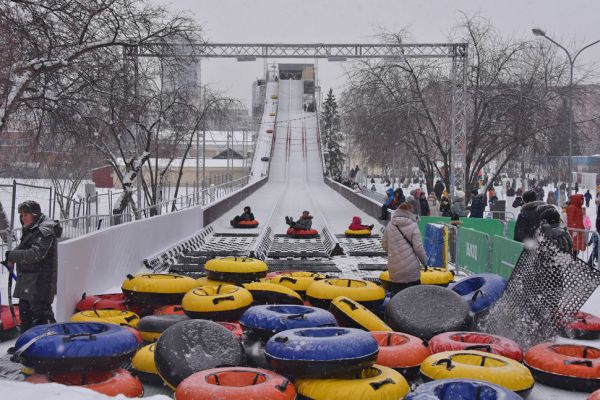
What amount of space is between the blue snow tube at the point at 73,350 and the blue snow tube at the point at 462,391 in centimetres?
286

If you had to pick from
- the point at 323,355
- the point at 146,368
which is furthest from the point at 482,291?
the point at 146,368

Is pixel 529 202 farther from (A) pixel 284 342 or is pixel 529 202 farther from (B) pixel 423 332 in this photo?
(A) pixel 284 342

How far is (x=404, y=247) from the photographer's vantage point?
34.9 feet

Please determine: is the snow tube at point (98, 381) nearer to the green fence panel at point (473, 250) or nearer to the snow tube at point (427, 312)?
the snow tube at point (427, 312)

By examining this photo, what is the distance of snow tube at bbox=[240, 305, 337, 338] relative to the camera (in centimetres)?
864

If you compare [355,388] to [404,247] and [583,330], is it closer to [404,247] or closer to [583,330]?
[404,247]

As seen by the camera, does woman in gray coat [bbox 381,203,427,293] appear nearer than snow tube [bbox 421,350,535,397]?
No

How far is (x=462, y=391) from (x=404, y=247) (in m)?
4.35

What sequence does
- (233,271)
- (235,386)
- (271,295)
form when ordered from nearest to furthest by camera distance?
(235,386) < (271,295) < (233,271)

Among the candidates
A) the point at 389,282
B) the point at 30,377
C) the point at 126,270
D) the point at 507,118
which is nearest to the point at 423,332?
the point at 389,282

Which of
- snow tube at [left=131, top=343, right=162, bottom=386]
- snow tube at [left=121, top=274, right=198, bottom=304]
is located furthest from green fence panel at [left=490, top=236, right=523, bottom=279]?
snow tube at [left=131, top=343, right=162, bottom=386]

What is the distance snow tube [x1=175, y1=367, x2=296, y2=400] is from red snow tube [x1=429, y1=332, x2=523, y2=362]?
2.31 metres

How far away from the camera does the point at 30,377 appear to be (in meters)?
7.43

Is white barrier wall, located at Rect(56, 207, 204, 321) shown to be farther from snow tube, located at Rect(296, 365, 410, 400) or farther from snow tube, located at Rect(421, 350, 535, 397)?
snow tube, located at Rect(421, 350, 535, 397)
